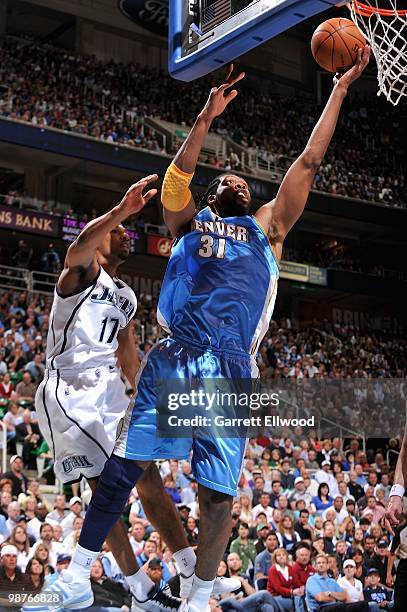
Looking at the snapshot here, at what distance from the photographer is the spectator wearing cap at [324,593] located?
8031 millimetres

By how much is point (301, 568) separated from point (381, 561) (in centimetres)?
137

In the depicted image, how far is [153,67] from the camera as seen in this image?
81.1 feet

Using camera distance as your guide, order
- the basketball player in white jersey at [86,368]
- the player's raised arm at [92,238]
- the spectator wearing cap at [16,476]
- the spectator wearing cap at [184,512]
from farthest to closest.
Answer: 1. the spectator wearing cap at [184,512]
2. the spectator wearing cap at [16,476]
3. the basketball player in white jersey at [86,368]
4. the player's raised arm at [92,238]

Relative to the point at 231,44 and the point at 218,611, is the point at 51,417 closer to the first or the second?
the point at 231,44

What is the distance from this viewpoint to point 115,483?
139 inches

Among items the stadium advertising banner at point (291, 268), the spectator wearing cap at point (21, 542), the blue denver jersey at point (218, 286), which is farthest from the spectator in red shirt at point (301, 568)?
the stadium advertising banner at point (291, 268)

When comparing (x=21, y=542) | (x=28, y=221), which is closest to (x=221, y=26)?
(x=21, y=542)

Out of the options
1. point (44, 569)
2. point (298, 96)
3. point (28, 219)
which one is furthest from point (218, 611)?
point (298, 96)

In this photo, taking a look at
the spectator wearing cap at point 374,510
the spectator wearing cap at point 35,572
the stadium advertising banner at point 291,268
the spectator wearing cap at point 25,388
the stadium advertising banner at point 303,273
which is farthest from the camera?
the stadium advertising banner at point 303,273

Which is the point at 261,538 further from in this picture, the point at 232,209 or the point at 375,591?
the point at 232,209

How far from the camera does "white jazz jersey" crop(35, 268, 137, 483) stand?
412 centimetres

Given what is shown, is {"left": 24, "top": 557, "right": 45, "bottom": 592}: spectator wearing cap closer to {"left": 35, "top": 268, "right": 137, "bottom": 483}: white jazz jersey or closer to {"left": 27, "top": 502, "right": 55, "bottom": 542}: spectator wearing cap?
{"left": 27, "top": 502, "right": 55, "bottom": 542}: spectator wearing cap

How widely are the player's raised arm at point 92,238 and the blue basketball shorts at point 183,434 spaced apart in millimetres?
573

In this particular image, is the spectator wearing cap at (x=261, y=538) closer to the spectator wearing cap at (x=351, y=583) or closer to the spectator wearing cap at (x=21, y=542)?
the spectator wearing cap at (x=351, y=583)
